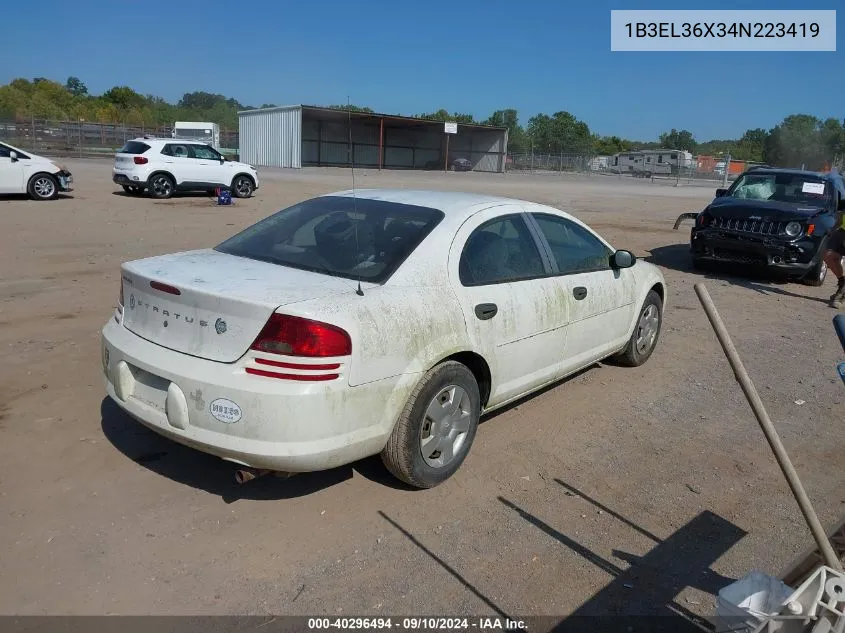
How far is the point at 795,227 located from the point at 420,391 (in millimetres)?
8515

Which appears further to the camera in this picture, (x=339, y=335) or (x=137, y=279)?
(x=137, y=279)

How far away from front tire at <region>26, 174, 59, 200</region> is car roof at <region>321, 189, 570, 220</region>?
15.0m

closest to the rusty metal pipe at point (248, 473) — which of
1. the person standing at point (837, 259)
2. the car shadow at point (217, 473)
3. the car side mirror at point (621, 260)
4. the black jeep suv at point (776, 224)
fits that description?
the car shadow at point (217, 473)

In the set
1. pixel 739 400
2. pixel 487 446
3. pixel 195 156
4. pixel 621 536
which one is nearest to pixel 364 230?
pixel 487 446

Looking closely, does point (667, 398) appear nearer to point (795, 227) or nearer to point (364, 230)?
point (364, 230)

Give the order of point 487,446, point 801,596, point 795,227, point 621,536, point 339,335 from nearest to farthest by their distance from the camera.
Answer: point 801,596
point 339,335
point 621,536
point 487,446
point 795,227

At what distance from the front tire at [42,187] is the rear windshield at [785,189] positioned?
1528 cm

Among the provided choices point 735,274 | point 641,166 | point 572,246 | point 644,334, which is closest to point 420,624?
point 572,246

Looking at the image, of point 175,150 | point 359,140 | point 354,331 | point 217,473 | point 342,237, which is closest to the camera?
point 354,331

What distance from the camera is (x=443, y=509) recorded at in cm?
359

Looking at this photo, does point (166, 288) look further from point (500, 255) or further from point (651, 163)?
point (651, 163)

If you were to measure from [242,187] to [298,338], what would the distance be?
60.6 feet

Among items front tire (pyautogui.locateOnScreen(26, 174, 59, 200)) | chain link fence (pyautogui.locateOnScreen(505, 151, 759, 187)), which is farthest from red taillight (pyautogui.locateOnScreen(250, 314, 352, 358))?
chain link fence (pyautogui.locateOnScreen(505, 151, 759, 187))

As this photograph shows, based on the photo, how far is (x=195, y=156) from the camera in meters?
19.5
